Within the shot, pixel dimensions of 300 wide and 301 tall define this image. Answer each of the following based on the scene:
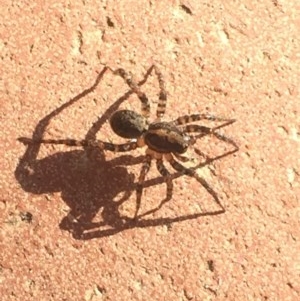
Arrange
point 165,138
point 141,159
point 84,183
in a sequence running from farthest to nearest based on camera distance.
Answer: point 165,138 → point 141,159 → point 84,183

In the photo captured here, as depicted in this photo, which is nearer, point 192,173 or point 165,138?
point 192,173

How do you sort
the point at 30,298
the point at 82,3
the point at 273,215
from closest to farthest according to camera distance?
the point at 30,298
the point at 273,215
the point at 82,3

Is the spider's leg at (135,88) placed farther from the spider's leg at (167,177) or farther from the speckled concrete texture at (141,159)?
the spider's leg at (167,177)

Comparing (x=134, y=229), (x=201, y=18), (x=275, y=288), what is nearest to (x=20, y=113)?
(x=134, y=229)

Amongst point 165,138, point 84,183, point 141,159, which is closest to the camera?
point 84,183

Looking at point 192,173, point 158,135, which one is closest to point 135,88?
point 158,135

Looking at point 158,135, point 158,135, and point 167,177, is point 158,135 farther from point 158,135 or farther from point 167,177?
point 167,177

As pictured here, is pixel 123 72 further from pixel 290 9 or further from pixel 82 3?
pixel 290 9
